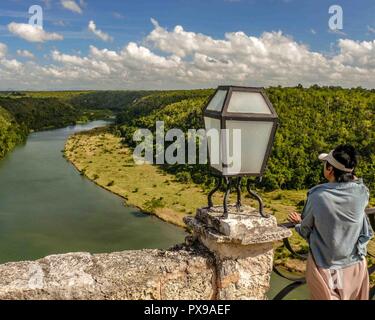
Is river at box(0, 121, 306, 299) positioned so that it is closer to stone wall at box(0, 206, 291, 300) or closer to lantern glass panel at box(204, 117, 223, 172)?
Result: stone wall at box(0, 206, 291, 300)

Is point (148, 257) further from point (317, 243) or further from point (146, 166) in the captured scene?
point (146, 166)

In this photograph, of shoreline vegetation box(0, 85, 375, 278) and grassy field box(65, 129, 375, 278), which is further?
shoreline vegetation box(0, 85, 375, 278)

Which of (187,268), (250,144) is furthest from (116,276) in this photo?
(250,144)

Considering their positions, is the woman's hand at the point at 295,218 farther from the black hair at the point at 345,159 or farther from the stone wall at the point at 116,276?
the stone wall at the point at 116,276

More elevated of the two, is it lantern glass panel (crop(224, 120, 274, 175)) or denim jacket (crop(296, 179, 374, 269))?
lantern glass panel (crop(224, 120, 274, 175))

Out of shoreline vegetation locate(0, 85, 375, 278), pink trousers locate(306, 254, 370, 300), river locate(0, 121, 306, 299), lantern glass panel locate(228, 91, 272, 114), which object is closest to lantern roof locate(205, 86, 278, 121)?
lantern glass panel locate(228, 91, 272, 114)

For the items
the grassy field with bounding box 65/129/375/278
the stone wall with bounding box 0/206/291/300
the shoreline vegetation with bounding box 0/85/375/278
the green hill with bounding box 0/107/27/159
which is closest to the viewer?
the stone wall with bounding box 0/206/291/300

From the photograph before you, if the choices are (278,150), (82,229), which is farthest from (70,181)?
(278,150)
